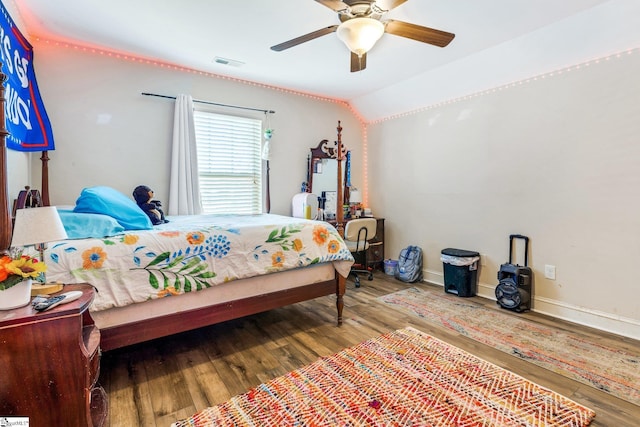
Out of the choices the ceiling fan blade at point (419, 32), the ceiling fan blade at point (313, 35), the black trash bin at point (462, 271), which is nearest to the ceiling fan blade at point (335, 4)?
the ceiling fan blade at point (313, 35)

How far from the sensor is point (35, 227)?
126cm

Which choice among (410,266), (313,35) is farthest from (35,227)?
(410,266)

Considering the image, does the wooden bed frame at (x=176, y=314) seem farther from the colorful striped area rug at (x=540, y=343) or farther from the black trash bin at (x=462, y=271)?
the black trash bin at (x=462, y=271)

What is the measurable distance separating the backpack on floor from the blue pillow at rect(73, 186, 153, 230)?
10.1ft

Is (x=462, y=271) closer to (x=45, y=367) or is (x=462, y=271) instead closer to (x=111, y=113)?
(x=45, y=367)

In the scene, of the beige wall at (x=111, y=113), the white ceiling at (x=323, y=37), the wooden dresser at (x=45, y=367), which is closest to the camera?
the wooden dresser at (x=45, y=367)

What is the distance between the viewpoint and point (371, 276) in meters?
4.16

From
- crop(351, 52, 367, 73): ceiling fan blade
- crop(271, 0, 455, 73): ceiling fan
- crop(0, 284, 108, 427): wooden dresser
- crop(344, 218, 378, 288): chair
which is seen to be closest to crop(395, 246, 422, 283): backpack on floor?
crop(344, 218, 378, 288): chair

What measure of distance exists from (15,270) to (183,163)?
2307 millimetres

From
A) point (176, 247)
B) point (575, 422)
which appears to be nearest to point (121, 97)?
point (176, 247)

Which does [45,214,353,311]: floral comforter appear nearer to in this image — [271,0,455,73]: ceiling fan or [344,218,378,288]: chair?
[344,218,378,288]: chair

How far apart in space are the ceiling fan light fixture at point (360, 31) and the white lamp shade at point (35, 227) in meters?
1.85

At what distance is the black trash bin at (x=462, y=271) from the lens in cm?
344

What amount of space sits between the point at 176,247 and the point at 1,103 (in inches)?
39.9
